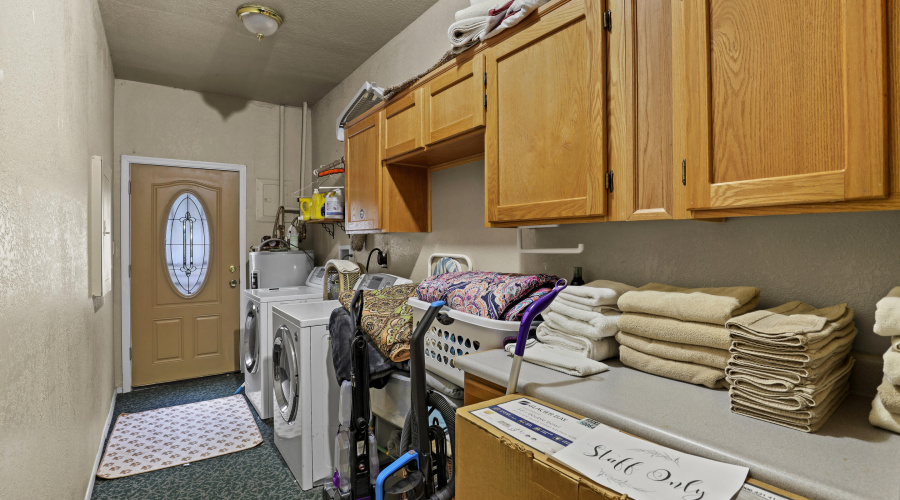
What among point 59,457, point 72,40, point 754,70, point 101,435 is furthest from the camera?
point 101,435

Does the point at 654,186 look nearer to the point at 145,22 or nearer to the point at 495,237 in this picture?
the point at 495,237

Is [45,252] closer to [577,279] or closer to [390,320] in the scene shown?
[390,320]

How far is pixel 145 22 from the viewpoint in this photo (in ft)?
9.17

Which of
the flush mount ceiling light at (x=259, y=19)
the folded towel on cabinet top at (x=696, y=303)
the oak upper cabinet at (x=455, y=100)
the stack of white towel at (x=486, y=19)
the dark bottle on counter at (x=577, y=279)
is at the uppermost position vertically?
the flush mount ceiling light at (x=259, y=19)

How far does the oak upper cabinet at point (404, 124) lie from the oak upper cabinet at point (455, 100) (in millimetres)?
55

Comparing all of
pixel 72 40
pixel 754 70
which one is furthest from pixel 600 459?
pixel 72 40

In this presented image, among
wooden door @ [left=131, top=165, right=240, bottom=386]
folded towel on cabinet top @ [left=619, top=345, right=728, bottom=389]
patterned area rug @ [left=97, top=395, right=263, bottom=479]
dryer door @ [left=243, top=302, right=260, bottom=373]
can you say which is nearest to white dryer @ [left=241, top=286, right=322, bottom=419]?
dryer door @ [left=243, top=302, right=260, bottom=373]

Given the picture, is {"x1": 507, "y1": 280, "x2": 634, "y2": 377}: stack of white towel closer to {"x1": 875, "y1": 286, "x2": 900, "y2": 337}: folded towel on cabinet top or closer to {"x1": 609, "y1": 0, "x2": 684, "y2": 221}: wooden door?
{"x1": 609, "y1": 0, "x2": 684, "y2": 221}: wooden door

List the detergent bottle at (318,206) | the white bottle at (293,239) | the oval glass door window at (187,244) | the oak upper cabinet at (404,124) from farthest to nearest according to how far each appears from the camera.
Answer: the white bottle at (293,239) → the oval glass door window at (187,244) → the detergent bottle at (318,206) → the oak upper cabinet at (404,124)

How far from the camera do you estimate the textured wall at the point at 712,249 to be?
103cm

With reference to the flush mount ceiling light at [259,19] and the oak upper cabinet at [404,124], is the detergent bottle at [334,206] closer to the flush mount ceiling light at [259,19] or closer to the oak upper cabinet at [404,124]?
the oak upper cabinet at [404,124]

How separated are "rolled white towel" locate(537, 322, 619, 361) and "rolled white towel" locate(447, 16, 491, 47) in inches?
42.0

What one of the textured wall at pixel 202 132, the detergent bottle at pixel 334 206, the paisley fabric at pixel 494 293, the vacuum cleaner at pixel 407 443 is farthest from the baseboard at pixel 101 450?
the paisley fabric at pixel 494 293

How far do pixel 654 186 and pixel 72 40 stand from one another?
2291 millimetres
